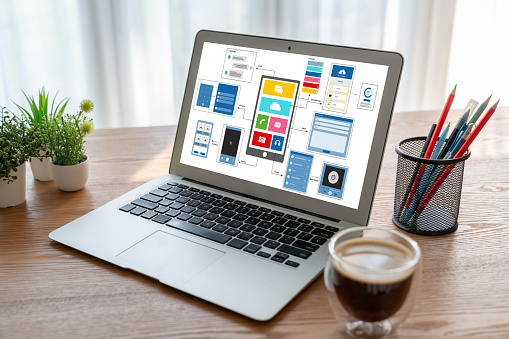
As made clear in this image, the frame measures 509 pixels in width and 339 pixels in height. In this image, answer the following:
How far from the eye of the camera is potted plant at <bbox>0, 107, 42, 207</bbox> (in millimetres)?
995

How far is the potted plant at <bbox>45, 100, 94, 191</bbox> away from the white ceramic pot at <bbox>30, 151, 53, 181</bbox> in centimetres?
6

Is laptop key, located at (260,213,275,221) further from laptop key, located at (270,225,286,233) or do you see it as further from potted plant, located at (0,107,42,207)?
potted plant, located at (0,107,42,207)

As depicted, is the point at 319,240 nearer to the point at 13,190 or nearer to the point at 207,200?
the point at 207,200

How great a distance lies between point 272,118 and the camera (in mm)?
995

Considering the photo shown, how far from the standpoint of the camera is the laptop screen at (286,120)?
0.91 metres

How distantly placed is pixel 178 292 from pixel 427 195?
45cm

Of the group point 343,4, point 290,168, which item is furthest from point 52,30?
point 290,168

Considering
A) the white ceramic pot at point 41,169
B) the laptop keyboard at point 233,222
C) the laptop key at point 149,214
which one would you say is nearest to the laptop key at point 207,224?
the laptop keyboard at point 233,222

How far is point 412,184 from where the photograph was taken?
35.3 inches

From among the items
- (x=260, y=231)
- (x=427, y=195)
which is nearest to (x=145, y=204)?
(x=260, y=231)

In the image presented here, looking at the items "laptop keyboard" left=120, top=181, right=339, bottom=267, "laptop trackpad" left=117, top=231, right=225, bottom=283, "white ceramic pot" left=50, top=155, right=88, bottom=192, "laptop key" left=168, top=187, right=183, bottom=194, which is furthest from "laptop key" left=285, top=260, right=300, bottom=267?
"white ceramic pot" left=50, top=155, right=88, bottom=192

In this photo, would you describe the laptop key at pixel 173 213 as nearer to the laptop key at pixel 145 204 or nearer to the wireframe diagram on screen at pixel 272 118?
the laptop key at pixel 145 204

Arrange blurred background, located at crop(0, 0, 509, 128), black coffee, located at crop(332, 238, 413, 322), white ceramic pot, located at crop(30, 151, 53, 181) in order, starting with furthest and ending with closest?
blurred background, located at crop(0, 0, 509, 128)
white ceramic pot, located at crop(30, 151, 53, 181)
black coffee, located at crop(332, 238, 413, 322)

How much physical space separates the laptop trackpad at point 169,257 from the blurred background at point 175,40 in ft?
5.73
